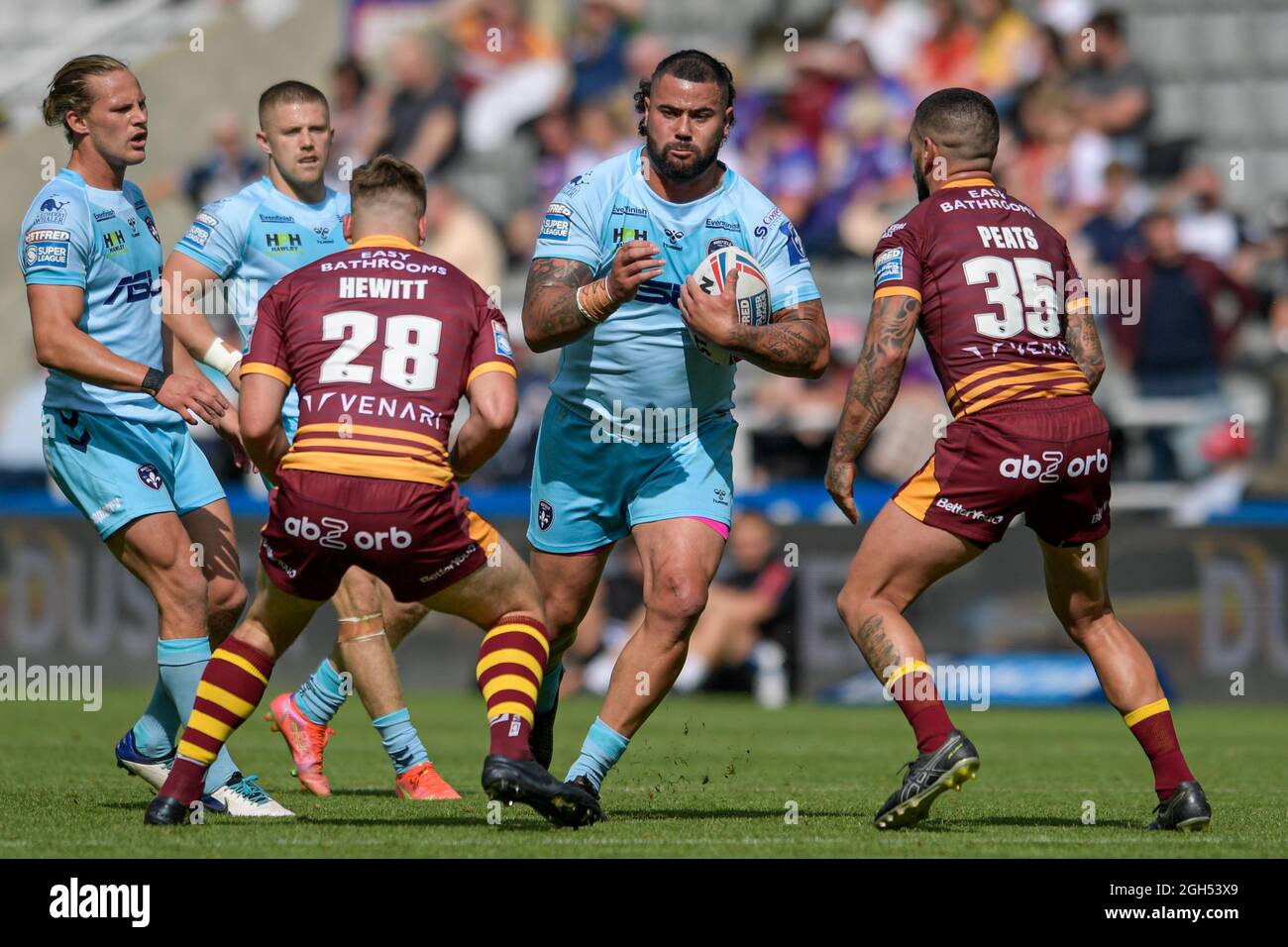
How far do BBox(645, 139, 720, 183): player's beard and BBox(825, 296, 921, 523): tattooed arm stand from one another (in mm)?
982

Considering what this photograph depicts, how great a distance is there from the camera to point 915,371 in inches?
650

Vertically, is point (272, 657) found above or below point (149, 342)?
below

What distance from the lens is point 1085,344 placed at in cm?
728

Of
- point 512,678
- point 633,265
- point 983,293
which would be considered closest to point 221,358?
point 633,265

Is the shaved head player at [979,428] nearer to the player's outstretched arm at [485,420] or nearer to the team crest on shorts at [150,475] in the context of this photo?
the player's outstretched arm at [485,420]

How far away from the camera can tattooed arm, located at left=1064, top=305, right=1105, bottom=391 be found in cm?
725

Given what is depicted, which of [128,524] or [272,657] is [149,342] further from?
[272,657]

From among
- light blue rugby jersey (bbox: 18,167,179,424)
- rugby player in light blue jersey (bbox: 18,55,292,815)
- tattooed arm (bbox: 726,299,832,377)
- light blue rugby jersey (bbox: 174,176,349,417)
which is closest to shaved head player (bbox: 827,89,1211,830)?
tattooed arm (bbox: 726,299,832,377)

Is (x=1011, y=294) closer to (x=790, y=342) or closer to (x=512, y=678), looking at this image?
(x=790, y=342)

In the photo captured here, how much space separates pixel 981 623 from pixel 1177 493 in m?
2.21

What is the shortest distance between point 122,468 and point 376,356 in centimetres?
176

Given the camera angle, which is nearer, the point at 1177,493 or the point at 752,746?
the point at 752,746

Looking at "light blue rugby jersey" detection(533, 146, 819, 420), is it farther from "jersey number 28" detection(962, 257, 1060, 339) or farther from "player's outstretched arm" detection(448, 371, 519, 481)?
"player's outstretched arm" detection(448, 371, 519, 481)
